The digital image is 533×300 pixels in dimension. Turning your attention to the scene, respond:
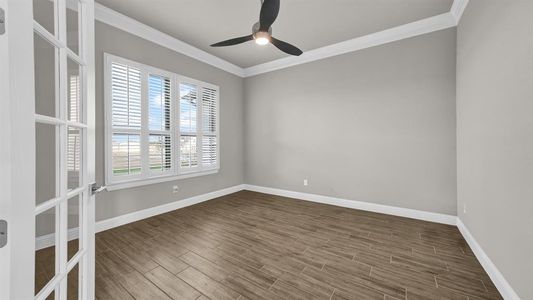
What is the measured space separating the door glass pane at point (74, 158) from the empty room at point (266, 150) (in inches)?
0.5

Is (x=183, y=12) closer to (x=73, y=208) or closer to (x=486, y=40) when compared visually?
(x=73, y=208)

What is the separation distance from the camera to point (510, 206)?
1504 millimetres

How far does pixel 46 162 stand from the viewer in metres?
0.91

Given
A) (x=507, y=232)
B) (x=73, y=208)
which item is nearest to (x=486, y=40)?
(x=507, y=232)

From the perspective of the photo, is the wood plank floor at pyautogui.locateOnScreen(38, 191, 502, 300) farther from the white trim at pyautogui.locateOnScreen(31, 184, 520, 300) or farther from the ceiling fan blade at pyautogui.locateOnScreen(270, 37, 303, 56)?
the ceiling fan blade at pyautogui.locateOnScreen(270, 37, 303, 56)

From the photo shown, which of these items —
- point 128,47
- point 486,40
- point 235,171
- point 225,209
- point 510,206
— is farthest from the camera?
point 235,171

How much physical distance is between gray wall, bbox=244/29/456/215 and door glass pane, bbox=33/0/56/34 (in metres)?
3.72

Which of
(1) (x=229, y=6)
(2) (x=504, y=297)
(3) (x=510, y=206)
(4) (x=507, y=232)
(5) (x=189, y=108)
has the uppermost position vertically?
(1) (x=229, y=6)

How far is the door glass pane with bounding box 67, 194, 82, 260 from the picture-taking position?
42.2 inches

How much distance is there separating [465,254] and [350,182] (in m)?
1.73

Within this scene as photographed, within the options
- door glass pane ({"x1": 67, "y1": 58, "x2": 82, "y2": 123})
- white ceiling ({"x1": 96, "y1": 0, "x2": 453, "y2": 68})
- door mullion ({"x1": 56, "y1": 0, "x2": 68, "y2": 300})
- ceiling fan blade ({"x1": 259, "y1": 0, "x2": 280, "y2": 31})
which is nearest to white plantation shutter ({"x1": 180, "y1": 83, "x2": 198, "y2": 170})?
white ceiling ({"x1": 96, "y1": 0, "x2": 453, "y2": 68})

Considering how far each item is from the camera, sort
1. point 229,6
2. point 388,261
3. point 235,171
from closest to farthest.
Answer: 1. point 388,261
2. point 229,6
3. point 235,171
